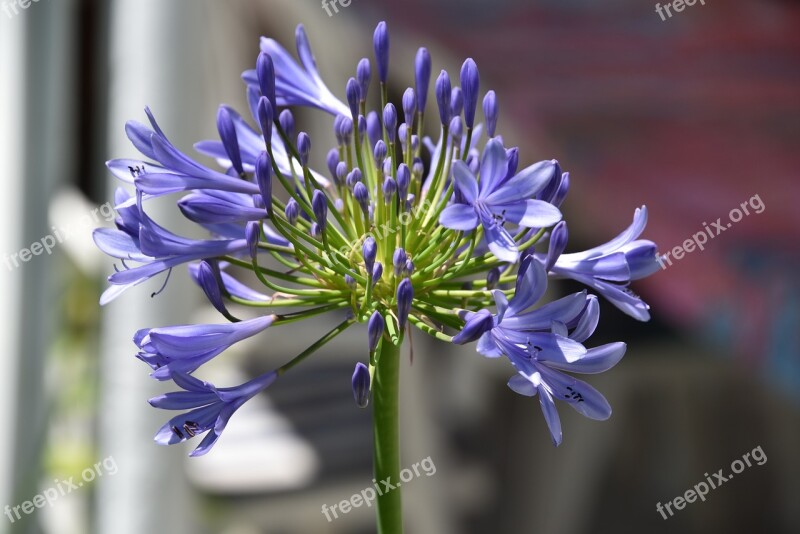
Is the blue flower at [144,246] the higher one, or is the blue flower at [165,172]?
the blue flower at [165,172]

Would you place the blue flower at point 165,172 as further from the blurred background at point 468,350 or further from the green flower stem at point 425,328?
the blurred background at point 468,350

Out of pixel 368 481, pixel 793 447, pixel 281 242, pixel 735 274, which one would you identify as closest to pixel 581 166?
pixel 735 274

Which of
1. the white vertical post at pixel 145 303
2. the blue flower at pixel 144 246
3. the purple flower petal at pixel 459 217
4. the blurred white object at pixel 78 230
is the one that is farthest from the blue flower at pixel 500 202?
the blurred white object at pixel 78 230

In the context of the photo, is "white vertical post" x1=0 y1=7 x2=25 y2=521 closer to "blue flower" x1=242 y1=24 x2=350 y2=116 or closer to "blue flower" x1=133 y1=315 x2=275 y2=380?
"blue flower" x1=242 y1=24 x2=350 y2=116

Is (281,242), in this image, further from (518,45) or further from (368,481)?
(368,481)

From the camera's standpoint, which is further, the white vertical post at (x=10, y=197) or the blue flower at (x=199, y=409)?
the white vertical post at (x=10, y=197)

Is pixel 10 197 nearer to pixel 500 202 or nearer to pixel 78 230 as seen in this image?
pixel 78 230

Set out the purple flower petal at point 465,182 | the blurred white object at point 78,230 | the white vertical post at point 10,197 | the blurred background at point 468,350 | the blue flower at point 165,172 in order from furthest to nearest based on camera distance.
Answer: the blurred white object at point 78,230 < the white vertical post at point 10,197 < the blurred background at point 468,350 < the blue flower at point 165,172 < the purple flower petal at point 465,182

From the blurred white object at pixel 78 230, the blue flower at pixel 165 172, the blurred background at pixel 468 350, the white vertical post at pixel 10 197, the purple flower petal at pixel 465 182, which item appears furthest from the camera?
the blurred white object at pixel 78 230
